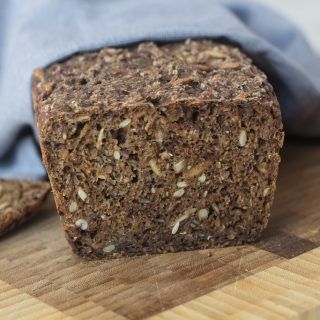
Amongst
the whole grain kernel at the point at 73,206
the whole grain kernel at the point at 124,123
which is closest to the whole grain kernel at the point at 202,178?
the whole grain kernel at the point at 124,123

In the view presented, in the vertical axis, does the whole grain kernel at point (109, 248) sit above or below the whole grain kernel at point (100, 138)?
below

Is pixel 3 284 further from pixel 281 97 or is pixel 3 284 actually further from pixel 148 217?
pixel 281 97

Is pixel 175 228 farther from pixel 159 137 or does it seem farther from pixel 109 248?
pixel 159 137

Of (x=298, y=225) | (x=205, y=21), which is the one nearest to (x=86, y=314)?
(x=298, y=225)

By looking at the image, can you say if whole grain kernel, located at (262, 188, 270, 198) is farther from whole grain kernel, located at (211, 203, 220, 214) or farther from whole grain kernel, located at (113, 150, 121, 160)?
whole grain kernel, located at (113, 150, 121, 160)

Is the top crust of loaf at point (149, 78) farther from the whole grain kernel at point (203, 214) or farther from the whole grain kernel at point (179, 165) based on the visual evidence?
the whole grain kernel at point (203, 214)
